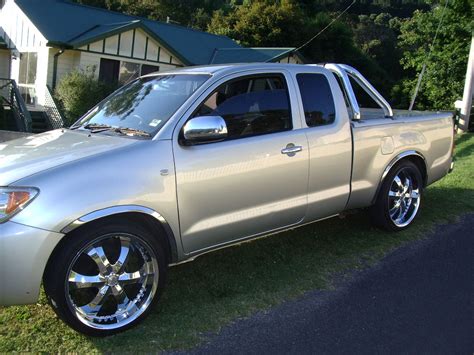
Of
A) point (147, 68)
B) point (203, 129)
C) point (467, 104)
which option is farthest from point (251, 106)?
point (147, 68)

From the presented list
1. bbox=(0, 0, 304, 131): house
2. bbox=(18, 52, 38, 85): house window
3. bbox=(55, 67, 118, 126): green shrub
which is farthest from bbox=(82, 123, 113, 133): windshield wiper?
bbox=(18, 52, 38, 85): house window

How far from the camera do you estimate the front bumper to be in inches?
120

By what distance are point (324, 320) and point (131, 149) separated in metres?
1.90

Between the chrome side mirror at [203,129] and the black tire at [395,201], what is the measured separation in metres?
2.36

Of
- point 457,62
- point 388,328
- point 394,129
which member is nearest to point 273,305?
point 388,328

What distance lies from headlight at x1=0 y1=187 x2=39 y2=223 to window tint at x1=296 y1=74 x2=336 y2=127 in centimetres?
249

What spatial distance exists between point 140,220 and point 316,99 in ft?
6.98

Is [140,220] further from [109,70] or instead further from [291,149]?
[109,70]

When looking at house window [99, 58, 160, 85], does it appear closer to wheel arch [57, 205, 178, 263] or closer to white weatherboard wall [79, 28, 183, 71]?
white weatherboard wall [79, 28, 183, 71]

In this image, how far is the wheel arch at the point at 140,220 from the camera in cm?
325

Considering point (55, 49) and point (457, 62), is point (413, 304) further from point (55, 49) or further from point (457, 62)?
point (457, 62)

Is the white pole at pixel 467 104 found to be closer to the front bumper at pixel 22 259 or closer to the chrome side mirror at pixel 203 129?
the chrome side mirror at pixel 203 129

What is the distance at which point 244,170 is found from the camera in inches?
159

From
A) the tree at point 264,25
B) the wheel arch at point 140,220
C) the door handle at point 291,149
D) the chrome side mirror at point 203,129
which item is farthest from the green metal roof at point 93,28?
the wheel arch at point 140,220
